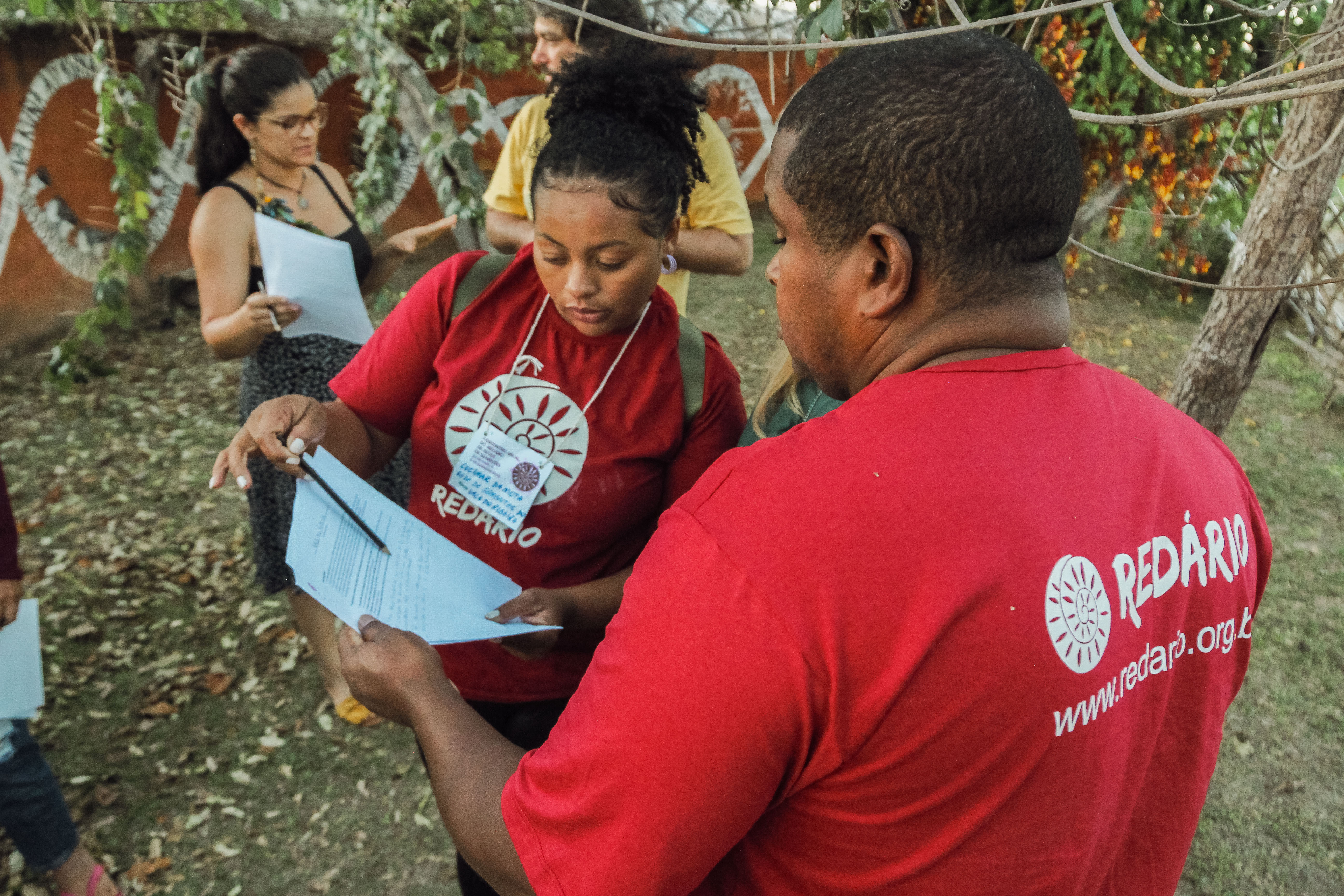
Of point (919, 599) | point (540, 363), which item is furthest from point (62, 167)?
point (919, 599)

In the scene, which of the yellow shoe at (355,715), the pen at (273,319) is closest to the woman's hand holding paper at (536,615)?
the pen at (273,319)

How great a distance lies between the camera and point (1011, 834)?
88 centimetres

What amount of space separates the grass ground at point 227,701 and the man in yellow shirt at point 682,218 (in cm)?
208

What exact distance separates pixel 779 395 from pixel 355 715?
8.39 ft

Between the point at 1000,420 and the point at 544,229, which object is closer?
the point at 1000,420

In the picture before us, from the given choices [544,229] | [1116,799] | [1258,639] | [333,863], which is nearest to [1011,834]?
[1116,799]

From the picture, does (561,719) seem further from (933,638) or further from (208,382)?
(208,382)

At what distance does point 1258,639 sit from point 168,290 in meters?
7.63

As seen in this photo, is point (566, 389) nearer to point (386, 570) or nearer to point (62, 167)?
point (386, 570)

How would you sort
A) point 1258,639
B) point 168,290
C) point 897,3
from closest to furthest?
point 897,3 → point 1258,639 → point 168,290

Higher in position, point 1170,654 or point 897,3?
point 897,3

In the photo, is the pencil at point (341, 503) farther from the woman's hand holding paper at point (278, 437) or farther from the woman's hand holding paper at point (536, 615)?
the woman's hand holding paper at point (536, 615)

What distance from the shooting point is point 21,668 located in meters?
2.17

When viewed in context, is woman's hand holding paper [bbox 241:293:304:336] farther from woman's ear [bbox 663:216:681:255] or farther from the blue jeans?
woman's ear [bbox 663:216:681:255]
